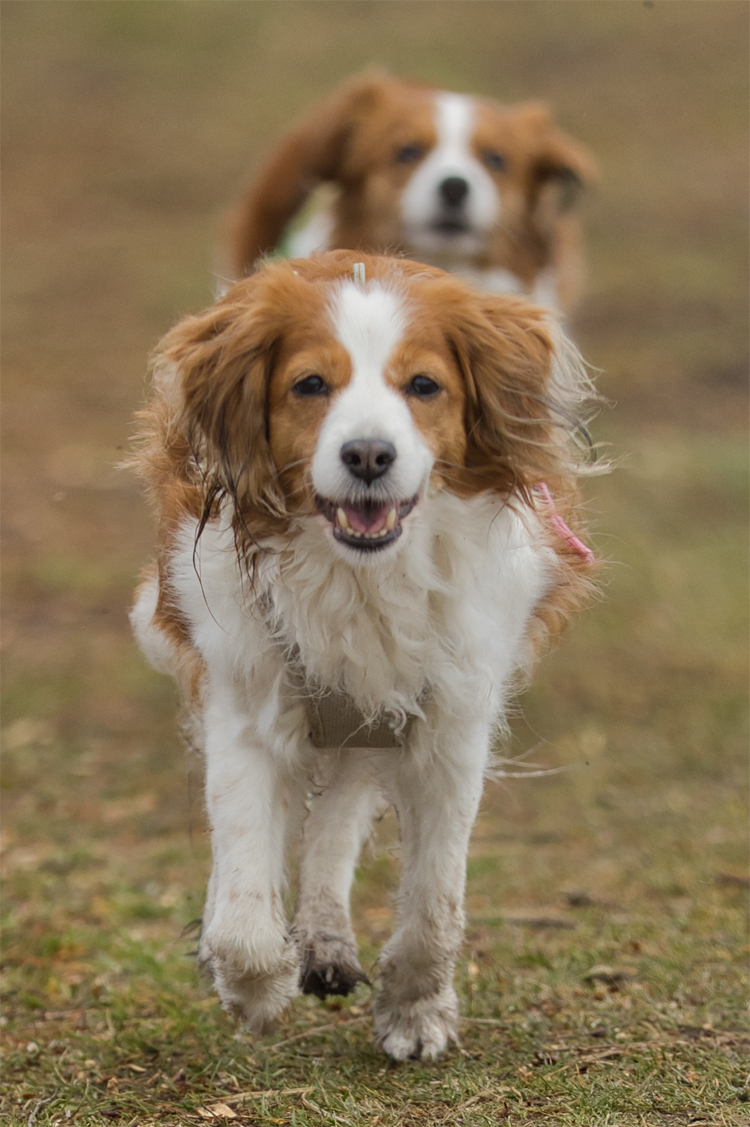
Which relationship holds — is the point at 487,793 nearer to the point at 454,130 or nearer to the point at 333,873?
the point at 333,873

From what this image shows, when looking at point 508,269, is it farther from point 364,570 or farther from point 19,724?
point 364,570

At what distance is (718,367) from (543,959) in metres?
10.6

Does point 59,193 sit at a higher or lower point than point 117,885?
higher

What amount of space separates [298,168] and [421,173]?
0.73 m

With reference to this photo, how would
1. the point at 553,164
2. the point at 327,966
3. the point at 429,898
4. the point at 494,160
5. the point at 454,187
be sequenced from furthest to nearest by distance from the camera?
the point at 553,164
the point at 494,160
the point at 454,187
the point at 327,966
the point at 429,898

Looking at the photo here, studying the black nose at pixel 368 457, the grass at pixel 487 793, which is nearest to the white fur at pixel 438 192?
the grass at pixel 487 793

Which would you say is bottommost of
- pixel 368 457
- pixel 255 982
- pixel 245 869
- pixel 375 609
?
pixel 255 982

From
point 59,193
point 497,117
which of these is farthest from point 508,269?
point 59,193

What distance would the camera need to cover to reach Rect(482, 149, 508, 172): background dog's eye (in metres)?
7.75

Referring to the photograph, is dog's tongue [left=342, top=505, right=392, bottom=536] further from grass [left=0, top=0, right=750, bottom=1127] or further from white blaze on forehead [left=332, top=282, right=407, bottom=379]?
grass [left=0, top=0, right=750, bottom=1127]

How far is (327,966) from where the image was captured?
438cm

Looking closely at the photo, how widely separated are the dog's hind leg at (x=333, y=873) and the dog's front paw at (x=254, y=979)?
0.43 m

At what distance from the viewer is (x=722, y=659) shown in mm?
8398

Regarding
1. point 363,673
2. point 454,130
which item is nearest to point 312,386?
point 363,673
